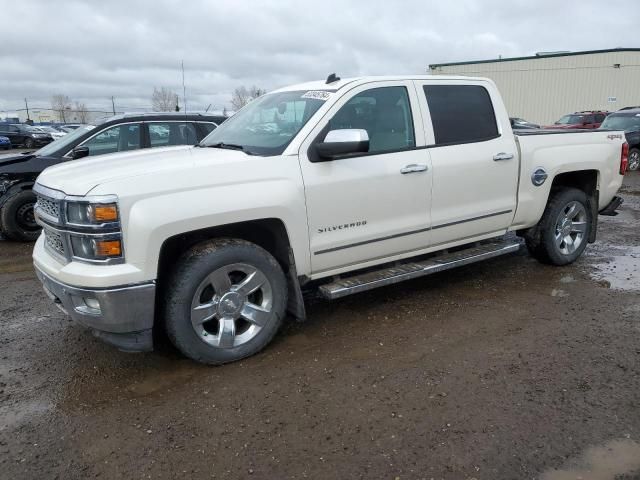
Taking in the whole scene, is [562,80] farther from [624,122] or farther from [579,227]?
[579,227]

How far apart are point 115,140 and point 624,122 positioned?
15.2 m

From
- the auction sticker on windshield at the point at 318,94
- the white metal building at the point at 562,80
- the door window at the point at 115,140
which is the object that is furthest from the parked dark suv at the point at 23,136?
the auction sticker on windshield at the point at 318,94

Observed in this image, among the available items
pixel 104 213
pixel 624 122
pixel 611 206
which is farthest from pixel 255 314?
pixel 624 122

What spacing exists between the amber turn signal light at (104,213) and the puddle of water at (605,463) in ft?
8.89

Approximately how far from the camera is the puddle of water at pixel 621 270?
539 cm

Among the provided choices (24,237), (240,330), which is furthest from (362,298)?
(24,237)

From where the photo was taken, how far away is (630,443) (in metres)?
2.82

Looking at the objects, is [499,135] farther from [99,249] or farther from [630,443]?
[99,249]

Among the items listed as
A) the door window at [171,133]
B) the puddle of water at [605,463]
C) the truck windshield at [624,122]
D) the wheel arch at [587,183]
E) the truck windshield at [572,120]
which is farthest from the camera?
the truck windshield at [572,120]

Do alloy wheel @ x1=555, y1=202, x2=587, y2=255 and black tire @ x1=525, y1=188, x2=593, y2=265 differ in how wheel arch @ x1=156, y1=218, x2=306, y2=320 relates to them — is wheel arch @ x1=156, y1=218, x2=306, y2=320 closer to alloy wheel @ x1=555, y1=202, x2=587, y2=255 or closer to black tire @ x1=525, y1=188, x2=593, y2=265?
black tire @ x1=525, y1=188, x2=593, y2=265

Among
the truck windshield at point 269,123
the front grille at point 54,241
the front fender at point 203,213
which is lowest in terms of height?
the front grille at point 54,241

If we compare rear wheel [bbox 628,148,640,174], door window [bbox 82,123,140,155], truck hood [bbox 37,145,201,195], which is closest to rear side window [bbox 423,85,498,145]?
truck hood [bbox 37,145,201,195]

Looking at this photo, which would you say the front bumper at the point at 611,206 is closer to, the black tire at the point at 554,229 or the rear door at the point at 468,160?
the black tire at the point at 554,229

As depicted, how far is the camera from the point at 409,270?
4.46 meters
